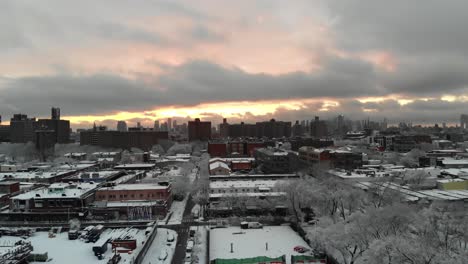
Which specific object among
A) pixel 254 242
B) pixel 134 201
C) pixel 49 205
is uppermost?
pixel 49 205

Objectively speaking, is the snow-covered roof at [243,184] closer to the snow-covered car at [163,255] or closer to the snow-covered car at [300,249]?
the snow-covered car at [300,249]

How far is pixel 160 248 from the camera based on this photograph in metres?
23.8

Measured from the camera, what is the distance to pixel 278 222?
29844 mm

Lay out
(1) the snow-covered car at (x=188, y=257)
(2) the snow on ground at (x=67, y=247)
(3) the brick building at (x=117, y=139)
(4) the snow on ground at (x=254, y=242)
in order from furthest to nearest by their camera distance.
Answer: (3) the brick building at (x=117, y=139) → (4) the snow on ground at (x=254, y=242) → (1) the snow-covered car at (x=188, y=257) → (2) the snow on ground at (x=67, y=247)

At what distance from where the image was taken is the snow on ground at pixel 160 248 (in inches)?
853

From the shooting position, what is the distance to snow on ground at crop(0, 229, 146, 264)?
69.4 ft

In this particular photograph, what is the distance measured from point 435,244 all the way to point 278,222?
15379 mm

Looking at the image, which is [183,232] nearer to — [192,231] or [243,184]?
[192,231]

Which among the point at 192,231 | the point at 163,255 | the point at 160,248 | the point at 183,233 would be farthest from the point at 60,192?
the point at 163,255

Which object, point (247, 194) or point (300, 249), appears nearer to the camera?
point (300, 249)

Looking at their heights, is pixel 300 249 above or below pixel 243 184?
below

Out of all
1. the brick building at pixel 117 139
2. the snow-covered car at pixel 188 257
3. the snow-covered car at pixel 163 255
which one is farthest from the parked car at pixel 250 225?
the brick building at pixel 117 139

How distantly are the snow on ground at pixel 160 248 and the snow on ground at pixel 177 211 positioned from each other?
2.67m

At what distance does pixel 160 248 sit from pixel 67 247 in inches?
220
